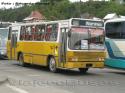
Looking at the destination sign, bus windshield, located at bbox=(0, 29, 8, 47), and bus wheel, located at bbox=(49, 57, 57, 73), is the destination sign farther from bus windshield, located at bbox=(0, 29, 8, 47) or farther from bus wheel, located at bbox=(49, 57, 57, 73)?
bus windshield, located at bbox=(0, 29, 8, 47)

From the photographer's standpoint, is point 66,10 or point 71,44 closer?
point 71,44

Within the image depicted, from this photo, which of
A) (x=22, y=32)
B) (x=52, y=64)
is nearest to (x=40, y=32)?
(x=52, y=64)

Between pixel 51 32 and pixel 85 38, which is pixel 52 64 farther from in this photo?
pixel 85 38

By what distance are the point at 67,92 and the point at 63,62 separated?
6.94m

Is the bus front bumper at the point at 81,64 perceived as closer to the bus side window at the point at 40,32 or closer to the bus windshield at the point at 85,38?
the bus windshield at the point at 85,38

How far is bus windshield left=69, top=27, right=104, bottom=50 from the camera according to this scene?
21.2m

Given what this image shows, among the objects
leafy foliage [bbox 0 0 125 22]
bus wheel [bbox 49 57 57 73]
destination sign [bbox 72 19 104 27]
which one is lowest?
bus wheel [bbox 49 57 57 73]

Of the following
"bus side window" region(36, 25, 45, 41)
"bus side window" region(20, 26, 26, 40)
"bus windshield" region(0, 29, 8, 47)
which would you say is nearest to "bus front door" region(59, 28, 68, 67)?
"bus side window" region(36, 25, 45, 41)

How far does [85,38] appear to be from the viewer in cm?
2139

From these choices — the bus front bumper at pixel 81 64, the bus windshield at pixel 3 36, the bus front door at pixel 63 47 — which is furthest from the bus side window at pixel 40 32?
the bus windshield at pixel 3 36

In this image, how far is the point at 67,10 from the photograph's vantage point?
92.9m

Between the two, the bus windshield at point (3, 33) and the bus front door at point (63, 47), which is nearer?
the bus front door at point (63, 47)

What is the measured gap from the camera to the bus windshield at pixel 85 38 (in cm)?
2117

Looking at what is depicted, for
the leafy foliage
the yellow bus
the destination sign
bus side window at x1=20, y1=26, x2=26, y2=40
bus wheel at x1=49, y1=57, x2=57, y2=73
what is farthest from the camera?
the leafy foliage
